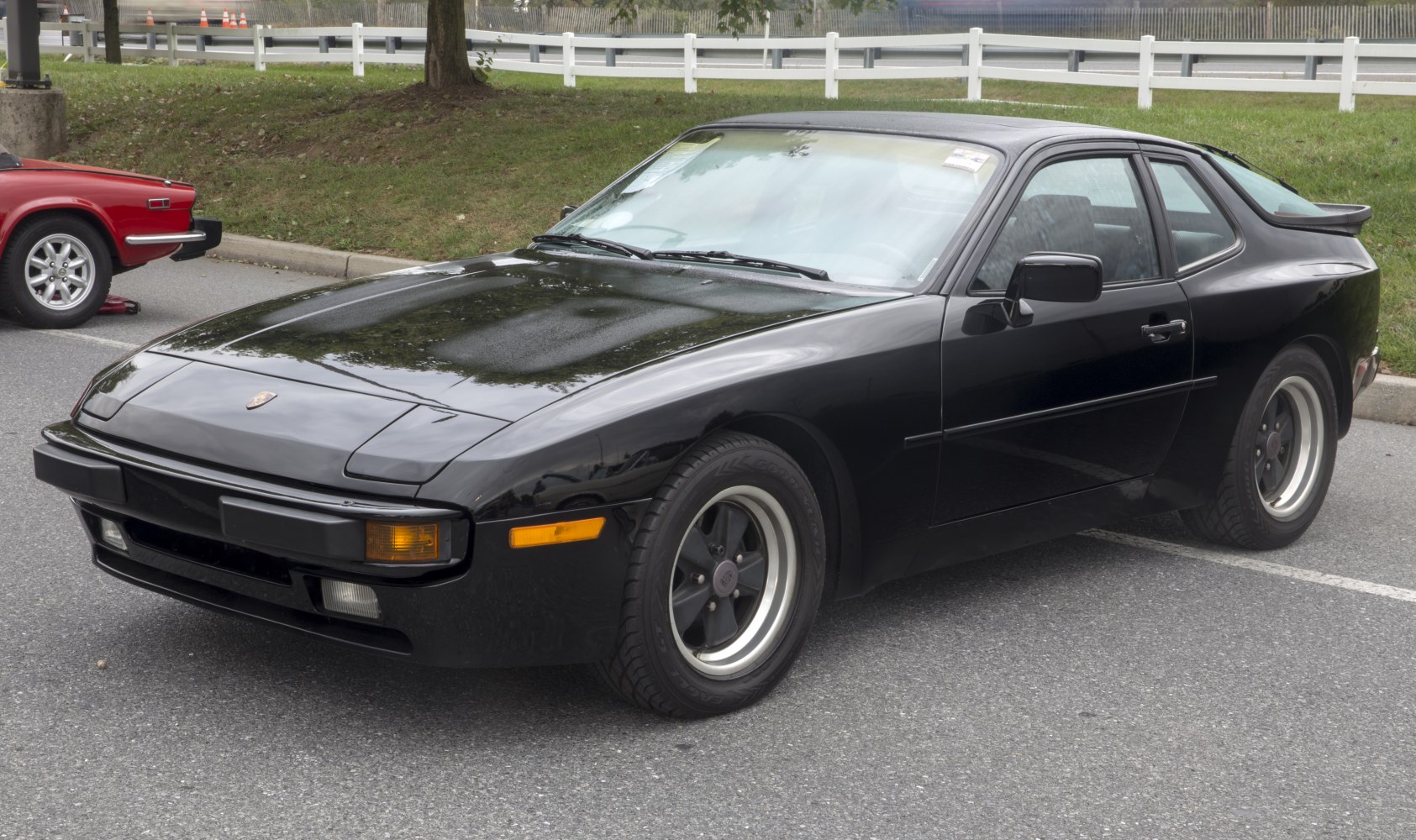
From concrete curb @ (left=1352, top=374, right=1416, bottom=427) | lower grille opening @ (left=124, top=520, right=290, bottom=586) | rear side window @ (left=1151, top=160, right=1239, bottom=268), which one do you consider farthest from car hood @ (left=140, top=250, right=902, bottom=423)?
concrete curb @ (left=1352, top=374, right=1416, bottom=427)

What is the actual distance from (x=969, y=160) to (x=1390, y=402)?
4266mm

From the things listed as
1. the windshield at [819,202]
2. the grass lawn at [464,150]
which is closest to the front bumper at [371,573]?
the windshield at [819,202]

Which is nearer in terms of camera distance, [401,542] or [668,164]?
[401,542]

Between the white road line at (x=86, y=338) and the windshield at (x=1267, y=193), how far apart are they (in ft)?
18.7

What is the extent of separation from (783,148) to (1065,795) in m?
2.31

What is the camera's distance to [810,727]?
3641 millimetres

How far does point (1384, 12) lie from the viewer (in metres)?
34.2

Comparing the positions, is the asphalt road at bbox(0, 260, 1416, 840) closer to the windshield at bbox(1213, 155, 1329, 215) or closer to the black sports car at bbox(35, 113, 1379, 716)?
the black sports car at bbox(35, 113, 1379, 716)

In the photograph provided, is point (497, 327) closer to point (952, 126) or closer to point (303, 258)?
point (952, 126)

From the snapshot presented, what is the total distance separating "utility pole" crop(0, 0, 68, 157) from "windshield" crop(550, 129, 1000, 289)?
12554 millimetres

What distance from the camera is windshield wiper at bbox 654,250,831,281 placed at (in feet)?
14.2

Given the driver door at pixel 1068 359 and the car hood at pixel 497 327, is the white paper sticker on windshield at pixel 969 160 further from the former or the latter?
the car hood at pixel 497 327

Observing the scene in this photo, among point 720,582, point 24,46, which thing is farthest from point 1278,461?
point 24,46

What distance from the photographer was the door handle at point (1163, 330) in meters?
4.67
